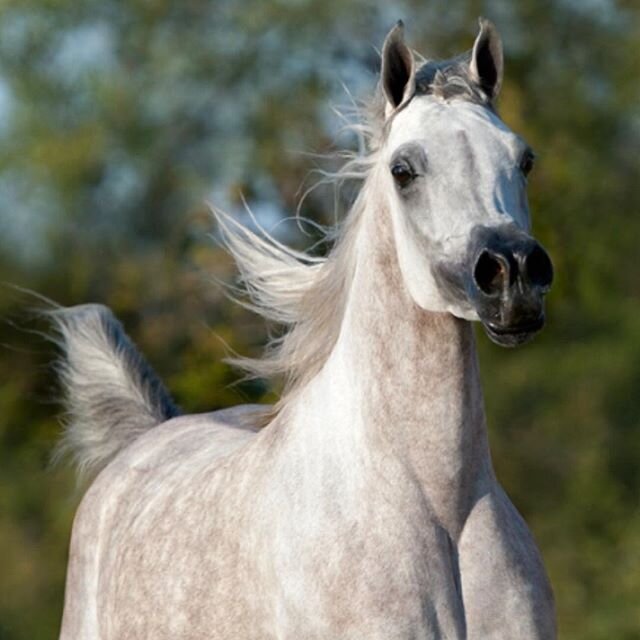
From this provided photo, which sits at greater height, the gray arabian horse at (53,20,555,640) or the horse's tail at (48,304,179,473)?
the horse's tail at (48,304,179,473)

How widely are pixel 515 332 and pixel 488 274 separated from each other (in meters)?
0.15

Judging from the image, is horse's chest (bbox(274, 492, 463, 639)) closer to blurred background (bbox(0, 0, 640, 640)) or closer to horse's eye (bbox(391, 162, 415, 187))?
horse's eye (bbox(391, 162, 415, 187))

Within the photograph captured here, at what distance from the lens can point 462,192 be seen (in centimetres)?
402

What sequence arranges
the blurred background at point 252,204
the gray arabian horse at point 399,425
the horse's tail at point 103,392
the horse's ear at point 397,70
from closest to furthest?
the gray arabian horse at point 399,425, the horse's ear at point 397,70, the horse's tail at point 103,392, the blurred background at point 252,204

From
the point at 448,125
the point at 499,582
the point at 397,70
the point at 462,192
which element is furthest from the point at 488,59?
the point at 499,582

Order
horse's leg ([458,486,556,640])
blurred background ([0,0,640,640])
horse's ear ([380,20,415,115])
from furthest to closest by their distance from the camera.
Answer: blurred background ([0,0,640,640]) → horse's ear ([380,20,415,115]) → horse's leg ([458,486,556,640])

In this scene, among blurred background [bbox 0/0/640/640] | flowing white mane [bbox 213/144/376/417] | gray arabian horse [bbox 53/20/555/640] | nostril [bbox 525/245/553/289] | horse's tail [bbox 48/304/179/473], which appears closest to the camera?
nostril [bbox 525/245/553/289]

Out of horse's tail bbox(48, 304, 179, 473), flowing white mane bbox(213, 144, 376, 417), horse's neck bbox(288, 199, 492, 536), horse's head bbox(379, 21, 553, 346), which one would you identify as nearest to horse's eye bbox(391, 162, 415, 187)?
horse's head bbox(379, 21, 553, 346)

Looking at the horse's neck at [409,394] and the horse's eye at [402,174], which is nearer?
the horse's eye at [402,174]

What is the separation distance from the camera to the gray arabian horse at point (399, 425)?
4.05 meters

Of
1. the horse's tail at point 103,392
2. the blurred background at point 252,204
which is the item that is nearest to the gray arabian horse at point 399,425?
the horse's tail at point 103,392

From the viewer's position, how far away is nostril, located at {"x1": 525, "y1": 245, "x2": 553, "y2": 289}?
3799mm

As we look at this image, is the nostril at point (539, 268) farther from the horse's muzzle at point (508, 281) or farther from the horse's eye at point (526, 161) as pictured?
the horse's eye at point (526, 161)

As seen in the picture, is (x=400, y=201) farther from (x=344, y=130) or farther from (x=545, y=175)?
(x=545, y=175)
